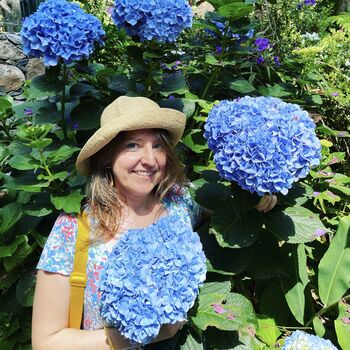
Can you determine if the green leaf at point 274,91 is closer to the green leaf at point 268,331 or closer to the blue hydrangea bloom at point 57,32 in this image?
the blue hydrangea bloom at point 57,32

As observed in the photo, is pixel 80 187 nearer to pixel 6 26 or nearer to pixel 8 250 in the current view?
pixel 8 250

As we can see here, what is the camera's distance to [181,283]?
46.4 inches

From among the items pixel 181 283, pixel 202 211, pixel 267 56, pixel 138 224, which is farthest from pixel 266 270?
pixel 267 56

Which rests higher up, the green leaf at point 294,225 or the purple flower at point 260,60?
the purple flower at point 260,60

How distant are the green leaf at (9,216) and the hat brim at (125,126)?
421 mm

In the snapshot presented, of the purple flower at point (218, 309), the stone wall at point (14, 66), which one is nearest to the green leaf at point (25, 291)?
the purple flower at point (218, 309)

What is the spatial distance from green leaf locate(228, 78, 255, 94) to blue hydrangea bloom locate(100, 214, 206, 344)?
1194 millimetres

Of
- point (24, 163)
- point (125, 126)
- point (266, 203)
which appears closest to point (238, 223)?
point (266, 203)

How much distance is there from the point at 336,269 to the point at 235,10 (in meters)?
1.24

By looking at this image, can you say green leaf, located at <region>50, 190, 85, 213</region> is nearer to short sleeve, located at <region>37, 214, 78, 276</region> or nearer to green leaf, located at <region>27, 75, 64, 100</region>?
short sleeve, located at <region>37, 214, 78, 276</region>

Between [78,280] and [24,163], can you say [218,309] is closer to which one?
[78,280]

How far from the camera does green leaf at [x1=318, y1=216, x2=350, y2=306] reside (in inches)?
75.5

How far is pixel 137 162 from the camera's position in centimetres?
145

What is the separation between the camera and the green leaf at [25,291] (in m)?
1.77
